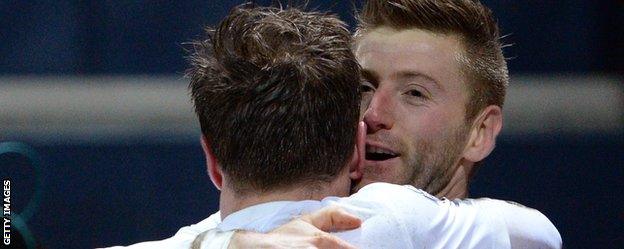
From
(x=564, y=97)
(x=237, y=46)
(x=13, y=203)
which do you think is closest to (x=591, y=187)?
(x=564, y=97)

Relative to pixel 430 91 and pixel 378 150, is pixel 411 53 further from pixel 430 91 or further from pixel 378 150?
pixel 378 150

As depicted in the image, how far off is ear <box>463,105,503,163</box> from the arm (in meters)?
0.63

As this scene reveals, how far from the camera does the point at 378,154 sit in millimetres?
2150

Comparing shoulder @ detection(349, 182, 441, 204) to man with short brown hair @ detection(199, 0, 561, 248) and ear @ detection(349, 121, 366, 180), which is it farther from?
man with short brown hair @ detection(199, 0, 561, 248)

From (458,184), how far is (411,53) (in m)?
0.26

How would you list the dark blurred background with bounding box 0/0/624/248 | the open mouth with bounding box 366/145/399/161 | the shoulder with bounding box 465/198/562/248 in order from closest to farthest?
the shoulder with bounding box 465/198/562/248, the open mouth with bounding box 366/145/399/161, the dark blurred background with bounding box 0/0/624/248

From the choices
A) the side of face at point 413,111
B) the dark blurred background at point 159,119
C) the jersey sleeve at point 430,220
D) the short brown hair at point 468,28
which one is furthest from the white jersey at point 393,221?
the dark blurred background at point 159,119

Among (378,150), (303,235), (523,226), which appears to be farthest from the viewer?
(378,150)

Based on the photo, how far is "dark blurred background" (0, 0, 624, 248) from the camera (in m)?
3.05

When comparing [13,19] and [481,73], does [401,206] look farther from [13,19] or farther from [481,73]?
[13,19]

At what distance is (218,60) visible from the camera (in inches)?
65.9

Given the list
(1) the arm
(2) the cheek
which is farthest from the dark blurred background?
(1) the arm

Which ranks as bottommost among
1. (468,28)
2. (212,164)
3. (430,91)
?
(212,164)

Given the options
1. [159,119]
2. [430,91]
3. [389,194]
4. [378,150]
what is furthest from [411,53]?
[159,119]
